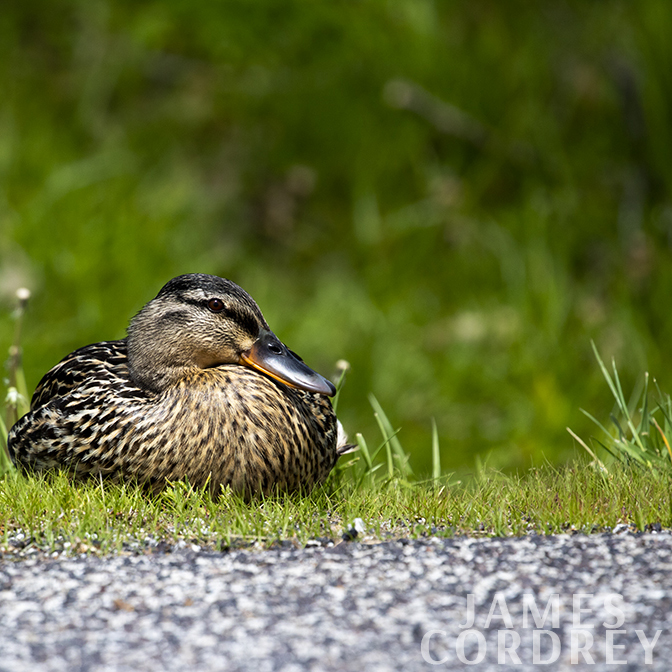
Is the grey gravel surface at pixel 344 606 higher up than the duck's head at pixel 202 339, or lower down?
lower down

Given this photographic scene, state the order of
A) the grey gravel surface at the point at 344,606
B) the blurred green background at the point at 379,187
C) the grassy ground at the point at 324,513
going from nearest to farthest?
the grey gravel surface at the point at 344,606 → the grassy ground at the point at 324,513 → the blurred green background at the point at 379,187

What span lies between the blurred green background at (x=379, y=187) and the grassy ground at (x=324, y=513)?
10.6 ft

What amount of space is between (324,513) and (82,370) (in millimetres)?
1577

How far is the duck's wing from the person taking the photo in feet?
14.8

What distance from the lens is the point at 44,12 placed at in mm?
10641

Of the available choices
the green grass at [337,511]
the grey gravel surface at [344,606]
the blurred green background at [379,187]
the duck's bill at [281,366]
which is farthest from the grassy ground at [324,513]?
the blurred green background at [379,187]

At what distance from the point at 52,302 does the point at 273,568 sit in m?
5.70

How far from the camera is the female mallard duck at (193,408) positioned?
13.0 feet

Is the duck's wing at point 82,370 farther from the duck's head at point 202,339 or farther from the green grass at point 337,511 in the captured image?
the green grass at point 337,511

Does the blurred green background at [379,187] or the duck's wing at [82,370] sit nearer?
the duck's wing at [82,370]

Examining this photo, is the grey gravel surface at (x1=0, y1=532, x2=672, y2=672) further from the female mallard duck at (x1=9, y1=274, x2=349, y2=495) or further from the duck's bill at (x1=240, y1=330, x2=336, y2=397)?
the duck's bill at (x1=240, y1=330, x2=336, y2=397)

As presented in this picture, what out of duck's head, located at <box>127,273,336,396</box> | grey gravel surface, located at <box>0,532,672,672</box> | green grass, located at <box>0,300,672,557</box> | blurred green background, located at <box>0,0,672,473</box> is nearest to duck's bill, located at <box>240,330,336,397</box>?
duck's head, located at <box>127,273,336,396</box>

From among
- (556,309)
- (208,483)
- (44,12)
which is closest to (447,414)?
(556,309)

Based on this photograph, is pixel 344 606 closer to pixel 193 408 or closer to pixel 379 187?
pixel 193 408
